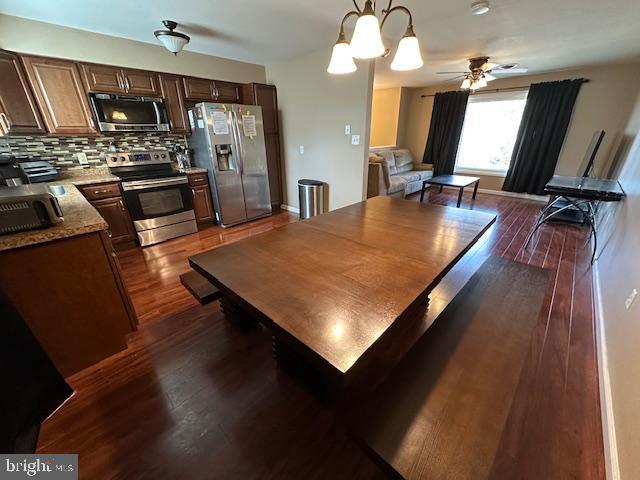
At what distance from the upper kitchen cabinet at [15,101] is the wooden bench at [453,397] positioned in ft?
12.4

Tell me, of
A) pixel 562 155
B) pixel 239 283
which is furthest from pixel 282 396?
pixel 562 155

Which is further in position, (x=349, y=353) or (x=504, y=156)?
(x=504, y=156)

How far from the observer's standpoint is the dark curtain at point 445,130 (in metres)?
5.36

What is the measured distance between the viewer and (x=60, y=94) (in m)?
2.57

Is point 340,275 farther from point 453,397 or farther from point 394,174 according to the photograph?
point 394,174

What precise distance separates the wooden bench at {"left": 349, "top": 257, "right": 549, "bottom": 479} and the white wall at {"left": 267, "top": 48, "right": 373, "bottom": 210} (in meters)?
2.30

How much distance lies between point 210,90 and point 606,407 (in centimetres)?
475

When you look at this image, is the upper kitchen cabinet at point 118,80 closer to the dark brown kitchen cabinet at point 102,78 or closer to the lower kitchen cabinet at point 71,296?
the dark brown kitchen cabinet at point 102,78

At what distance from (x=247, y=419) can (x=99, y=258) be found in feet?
3.99

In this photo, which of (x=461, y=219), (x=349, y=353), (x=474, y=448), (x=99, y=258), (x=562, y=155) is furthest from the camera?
(x=562, y=155)

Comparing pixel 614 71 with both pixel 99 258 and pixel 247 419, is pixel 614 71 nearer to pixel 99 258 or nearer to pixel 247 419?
pixel 247 419

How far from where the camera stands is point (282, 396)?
1.34 metres

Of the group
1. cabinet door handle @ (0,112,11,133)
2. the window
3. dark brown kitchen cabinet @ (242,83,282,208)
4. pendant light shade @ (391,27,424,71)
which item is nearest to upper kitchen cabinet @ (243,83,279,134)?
dark brown kitchen cabinet @ (242,83,282,208)

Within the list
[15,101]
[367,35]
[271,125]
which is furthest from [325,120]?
[15,101]
